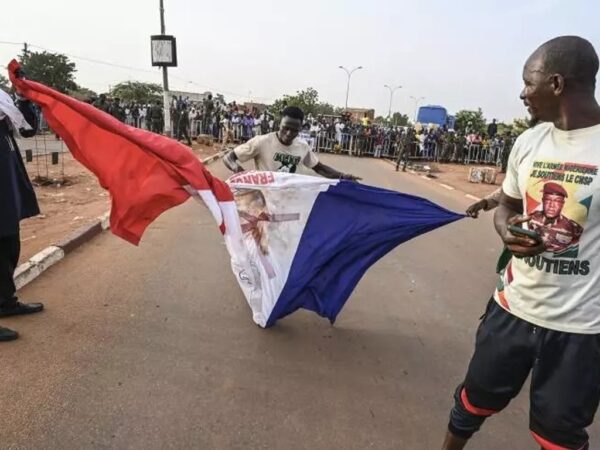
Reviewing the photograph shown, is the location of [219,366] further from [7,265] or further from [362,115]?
[362,115]

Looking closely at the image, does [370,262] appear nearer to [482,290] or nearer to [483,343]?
→ [483,343]

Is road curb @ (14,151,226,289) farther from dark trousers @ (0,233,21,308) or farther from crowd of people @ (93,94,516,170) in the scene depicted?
crowd of people @ (93,94,516,170)

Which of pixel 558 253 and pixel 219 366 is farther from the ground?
pixel 558 253

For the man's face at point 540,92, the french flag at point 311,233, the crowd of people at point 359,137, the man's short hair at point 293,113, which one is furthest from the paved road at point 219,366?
the crowd of people at point 359,137

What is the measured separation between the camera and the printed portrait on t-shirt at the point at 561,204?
6.29 feet

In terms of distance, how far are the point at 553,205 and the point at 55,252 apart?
16.4 feet

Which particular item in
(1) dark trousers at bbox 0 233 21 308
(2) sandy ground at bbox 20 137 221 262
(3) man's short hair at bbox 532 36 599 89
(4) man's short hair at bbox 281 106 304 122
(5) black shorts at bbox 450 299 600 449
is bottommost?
(2) sandy ground at bbox 20 137 221 262

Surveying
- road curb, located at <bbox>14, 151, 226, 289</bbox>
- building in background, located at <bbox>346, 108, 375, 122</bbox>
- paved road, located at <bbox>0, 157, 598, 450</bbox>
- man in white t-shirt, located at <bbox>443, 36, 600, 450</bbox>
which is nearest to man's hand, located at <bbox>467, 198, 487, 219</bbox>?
man in white t-shirt, located at <bbox>443, 36, 600, 450</bbox>

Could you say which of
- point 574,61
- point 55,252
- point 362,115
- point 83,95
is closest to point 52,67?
point 362,115

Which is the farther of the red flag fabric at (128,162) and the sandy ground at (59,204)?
the sandy ground at (59,204)

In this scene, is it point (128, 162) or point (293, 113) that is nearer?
point (128, 162)

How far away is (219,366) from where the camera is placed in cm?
354

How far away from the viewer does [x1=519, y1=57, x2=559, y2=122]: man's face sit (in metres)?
1.98

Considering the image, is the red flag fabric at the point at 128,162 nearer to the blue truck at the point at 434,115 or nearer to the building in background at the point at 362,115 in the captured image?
the building in background at the point at 362,115
